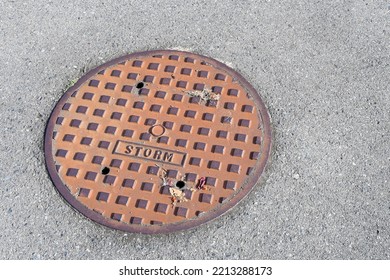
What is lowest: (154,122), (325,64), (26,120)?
(26,120)

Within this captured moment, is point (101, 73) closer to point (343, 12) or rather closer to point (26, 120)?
point (26, 120)

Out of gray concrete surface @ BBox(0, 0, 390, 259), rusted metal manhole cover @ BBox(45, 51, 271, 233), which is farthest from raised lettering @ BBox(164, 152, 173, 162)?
gray concrete surface @ BBox(0, 0, 390, 259)

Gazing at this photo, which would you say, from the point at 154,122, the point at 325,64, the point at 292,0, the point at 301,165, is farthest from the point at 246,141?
the point at 292,0

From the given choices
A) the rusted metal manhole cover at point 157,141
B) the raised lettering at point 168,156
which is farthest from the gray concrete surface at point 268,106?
the raised lettering at point 168,156

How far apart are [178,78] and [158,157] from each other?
622 mm

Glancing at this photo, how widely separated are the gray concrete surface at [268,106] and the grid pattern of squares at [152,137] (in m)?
0.13

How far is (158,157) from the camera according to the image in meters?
3.09

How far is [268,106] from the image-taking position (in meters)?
3.33

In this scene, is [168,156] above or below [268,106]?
below

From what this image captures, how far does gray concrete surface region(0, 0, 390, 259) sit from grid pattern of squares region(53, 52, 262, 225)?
13 cm

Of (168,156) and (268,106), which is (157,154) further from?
(268,106)

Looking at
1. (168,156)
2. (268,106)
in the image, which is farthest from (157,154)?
(268,106)

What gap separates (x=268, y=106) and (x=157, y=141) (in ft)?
2.45

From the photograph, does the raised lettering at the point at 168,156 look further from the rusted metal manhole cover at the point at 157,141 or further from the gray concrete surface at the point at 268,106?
the gray concrete surface at the point at 268,106
